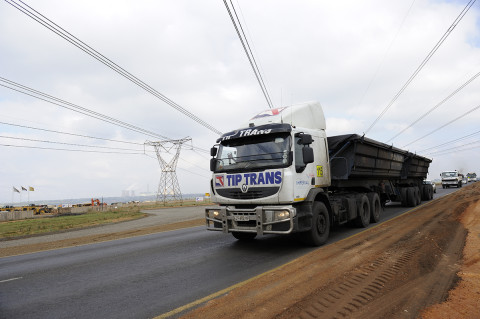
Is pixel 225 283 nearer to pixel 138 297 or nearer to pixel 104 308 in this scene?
pixel 138 297

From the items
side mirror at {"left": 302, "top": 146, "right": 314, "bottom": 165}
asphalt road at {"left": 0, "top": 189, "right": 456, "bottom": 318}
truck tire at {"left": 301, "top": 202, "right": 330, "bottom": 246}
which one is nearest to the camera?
asphalt road at {"left": 0, "top": 189, "right": 456, "bottom": 318}

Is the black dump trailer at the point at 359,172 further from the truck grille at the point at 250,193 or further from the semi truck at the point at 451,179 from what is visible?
the semi truck at the point at 451,179

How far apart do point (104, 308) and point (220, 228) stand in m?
3.61

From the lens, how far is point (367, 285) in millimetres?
4133

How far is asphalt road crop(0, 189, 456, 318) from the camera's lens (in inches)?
155

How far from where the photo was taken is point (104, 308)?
3850 mm

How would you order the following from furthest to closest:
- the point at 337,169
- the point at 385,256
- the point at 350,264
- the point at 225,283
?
the point at 337,169 → the point at 385,256 → the point at 350,264 → the point at 225,283

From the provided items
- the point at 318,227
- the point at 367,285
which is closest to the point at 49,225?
the point at 318,227

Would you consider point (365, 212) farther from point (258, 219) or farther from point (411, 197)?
point (411, 197)

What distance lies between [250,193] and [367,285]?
316 cm

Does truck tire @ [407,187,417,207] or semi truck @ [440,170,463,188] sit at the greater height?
semi truck @ [440,170,463,188]

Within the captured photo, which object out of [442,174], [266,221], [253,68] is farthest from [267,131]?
[442,174]

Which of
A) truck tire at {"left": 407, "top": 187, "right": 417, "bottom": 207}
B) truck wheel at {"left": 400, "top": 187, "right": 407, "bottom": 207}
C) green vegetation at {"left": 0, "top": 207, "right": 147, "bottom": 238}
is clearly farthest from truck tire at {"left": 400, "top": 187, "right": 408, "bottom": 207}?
green vegetation at {"left": 0, "top": 207, "right": 147, "bottom": 238}

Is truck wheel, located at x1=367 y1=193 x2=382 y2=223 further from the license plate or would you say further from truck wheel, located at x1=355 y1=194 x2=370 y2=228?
the license plate
